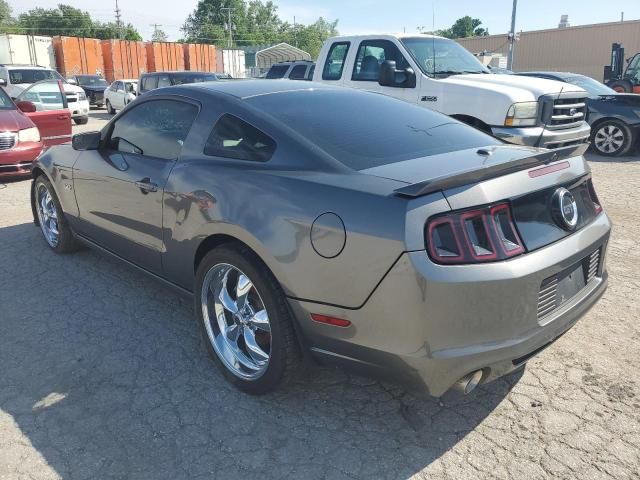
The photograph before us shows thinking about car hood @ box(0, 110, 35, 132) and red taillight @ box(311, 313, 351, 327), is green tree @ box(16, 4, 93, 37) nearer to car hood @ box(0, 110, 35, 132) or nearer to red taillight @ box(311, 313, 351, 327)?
car hood @ box(0, 110, 35, 132)

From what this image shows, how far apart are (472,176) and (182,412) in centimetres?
185

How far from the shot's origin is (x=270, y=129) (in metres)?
2.86

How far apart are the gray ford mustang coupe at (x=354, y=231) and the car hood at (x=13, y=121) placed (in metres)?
5.96

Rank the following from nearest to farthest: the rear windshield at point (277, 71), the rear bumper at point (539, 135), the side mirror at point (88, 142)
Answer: the side mirror at point (88, 142) < the rear bumper at point (539, 135) < the rear windshield at point (277, 71)

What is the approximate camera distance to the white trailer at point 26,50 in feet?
110

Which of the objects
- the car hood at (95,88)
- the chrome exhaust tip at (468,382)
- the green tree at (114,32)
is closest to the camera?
the chrome exhaust tip at (468,382)

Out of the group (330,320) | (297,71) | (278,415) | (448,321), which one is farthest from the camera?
(297,71)

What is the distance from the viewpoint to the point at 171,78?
15.1 meters

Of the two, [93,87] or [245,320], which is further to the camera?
[93,87]

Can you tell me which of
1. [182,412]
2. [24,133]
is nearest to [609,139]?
[182,412]

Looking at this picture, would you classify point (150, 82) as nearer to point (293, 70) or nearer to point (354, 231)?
point (293, 70)

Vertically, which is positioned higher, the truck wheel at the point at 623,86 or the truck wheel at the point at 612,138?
the truck wheel at the point at 623,86

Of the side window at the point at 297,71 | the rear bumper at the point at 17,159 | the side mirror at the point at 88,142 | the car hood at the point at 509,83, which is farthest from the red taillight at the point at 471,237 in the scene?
the side window at the point at 297,71

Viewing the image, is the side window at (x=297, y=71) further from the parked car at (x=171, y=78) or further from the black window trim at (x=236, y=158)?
the black window trim at (x=236, y=158)
